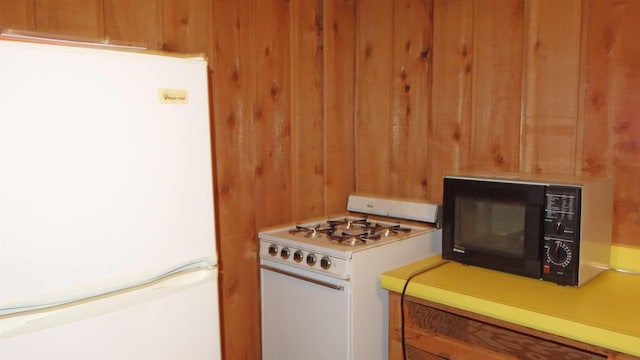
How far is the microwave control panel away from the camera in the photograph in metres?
1.66

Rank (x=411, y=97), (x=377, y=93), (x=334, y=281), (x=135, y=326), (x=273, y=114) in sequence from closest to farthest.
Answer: (x=135, y=326) < (x=334, y=281) < (x=273, y=114) < (x=411, y=97) < (x=377, y=93)

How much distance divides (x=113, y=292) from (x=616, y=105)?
6.32 ft

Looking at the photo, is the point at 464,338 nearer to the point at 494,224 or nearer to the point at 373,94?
the point at 494,224

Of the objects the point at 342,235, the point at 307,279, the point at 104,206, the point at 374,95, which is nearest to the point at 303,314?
the point at 307,279

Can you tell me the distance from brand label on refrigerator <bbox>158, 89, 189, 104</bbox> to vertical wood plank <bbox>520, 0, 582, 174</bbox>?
1501 mm

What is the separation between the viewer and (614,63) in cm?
192

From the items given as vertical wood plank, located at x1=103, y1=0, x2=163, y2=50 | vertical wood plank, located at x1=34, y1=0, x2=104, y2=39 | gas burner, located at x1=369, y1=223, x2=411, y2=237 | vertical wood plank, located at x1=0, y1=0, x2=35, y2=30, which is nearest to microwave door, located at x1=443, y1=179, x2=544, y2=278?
gas burner, located at x1=369, y1=223, x2=411, y2=237

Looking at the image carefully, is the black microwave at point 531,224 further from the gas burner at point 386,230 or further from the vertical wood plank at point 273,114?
the vertical wood plank at point 273,114

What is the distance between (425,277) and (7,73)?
1.47 m

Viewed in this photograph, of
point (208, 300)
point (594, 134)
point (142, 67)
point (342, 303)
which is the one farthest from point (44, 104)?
point (594, 134)

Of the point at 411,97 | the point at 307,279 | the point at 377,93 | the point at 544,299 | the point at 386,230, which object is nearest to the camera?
the point at 544,299

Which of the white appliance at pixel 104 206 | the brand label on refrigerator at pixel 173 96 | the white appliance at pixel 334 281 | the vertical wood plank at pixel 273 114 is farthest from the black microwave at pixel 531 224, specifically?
the brand label on refrigerator at pixel 173 96

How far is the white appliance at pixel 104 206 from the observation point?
3.77 ft

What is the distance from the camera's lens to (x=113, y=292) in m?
1.32
